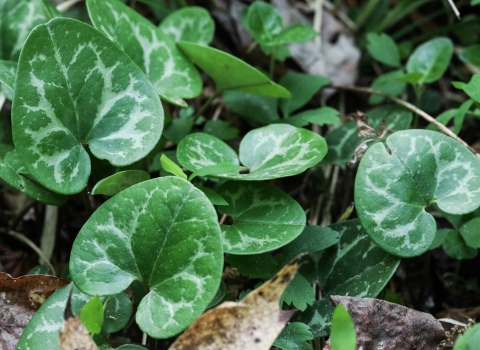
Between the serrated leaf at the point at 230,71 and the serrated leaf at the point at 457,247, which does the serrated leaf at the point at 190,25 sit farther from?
the serrated leaf at the point at 457,247

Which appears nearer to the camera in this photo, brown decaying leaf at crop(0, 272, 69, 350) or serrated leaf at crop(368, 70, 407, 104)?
brown decaying leaf at crop(0, 272, 69, 350)

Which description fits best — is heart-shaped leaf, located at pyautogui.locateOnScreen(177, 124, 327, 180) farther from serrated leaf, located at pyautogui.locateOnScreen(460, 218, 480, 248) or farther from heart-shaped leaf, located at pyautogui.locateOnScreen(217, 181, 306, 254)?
serrated leaf, located at pyautogui.locateOnScreen(460, 218, 480, 248)

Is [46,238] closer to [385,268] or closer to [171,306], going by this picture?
[171,306]

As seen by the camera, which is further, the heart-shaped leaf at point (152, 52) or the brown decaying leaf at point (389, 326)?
the heart-shaped leaf at point (152, 52)

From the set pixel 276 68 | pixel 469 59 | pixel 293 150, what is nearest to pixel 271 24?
pixel 276 68

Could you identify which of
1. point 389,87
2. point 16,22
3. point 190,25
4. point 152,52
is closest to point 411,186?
point 389,87

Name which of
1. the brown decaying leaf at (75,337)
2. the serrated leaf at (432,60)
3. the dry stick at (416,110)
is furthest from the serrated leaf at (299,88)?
the brown decaying leaf at (75,337)

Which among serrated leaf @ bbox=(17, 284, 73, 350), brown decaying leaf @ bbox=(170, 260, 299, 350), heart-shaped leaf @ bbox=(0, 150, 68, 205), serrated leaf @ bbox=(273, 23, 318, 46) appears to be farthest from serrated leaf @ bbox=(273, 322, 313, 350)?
serrated leaf @ bbox=(273, 23, 318, 46)
